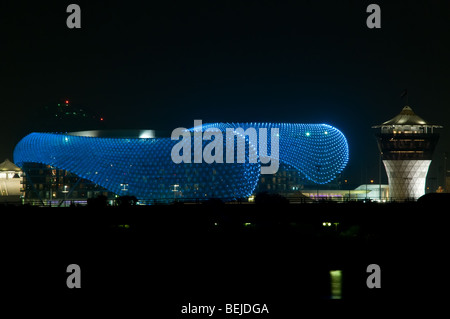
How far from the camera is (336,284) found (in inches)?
1916

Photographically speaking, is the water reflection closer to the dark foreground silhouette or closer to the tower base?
the dark foreground silhouette

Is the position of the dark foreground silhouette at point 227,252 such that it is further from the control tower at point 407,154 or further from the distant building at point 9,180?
the distant building at point 9,180

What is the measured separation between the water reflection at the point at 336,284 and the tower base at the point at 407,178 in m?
66.0

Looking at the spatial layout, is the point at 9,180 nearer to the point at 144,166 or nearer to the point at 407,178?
the point at 144,166

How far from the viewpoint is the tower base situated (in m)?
116

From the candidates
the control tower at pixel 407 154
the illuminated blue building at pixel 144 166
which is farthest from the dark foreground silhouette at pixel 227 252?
the control tower at pixel 407 154

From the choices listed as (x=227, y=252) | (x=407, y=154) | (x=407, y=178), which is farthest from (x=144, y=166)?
(x=407, y=154)

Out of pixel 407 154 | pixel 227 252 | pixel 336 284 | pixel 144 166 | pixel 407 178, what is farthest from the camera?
pixel 407 154

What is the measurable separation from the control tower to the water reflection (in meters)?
65.5

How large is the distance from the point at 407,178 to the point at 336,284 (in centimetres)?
7185

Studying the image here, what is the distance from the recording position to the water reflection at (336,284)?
1770 inches

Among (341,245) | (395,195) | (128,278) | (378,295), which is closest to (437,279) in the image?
(378,295)

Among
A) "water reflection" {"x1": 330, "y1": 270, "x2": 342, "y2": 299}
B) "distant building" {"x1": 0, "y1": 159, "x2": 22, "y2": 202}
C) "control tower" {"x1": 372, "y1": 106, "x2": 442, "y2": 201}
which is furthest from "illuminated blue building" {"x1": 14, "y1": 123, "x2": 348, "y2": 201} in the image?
"distant building" {"x1": 0, "y1": 159, "x2": 22, "y2": 202}
